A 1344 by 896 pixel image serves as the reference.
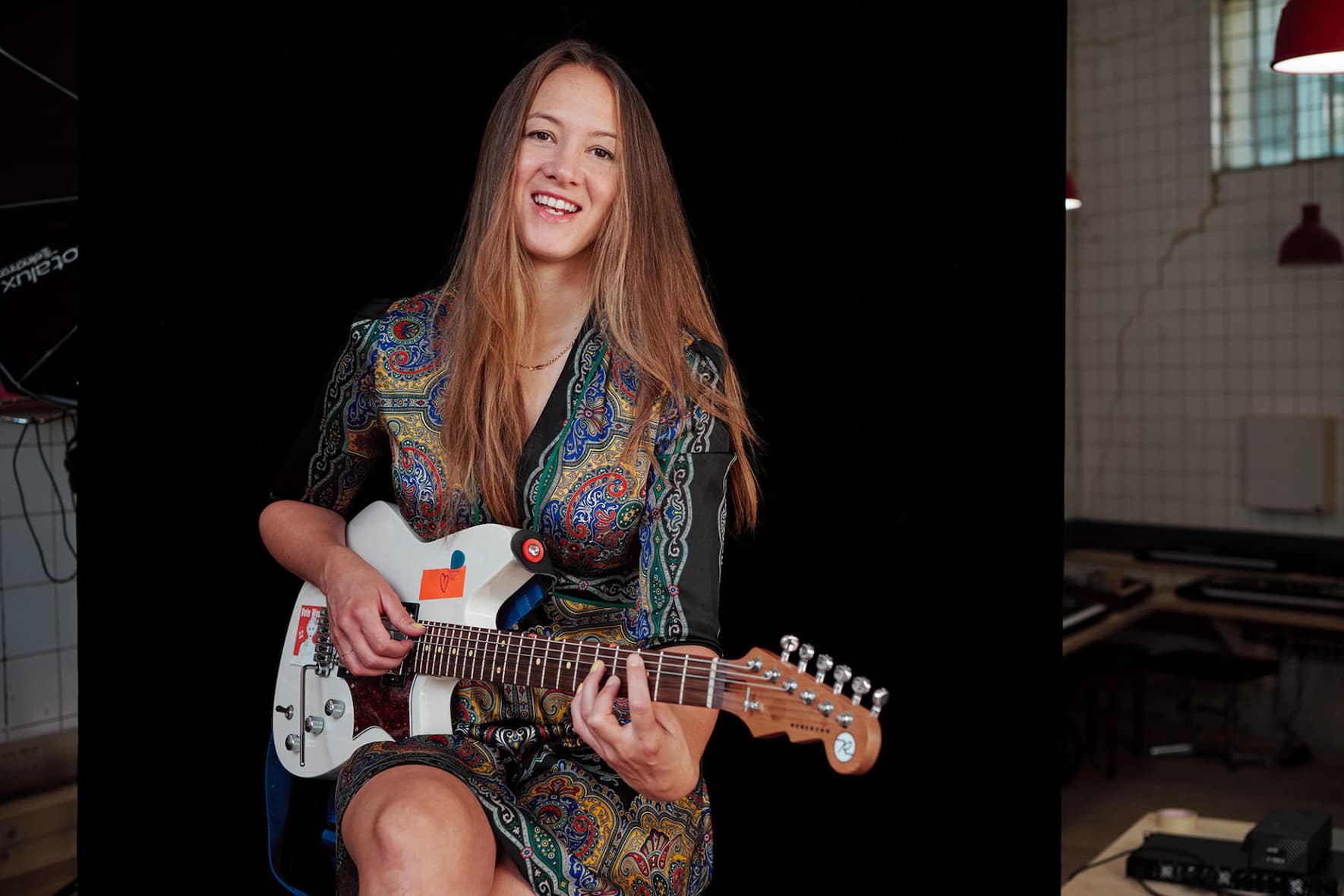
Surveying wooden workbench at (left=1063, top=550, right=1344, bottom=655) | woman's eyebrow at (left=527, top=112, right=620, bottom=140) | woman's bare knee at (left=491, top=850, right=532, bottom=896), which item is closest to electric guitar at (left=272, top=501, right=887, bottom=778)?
woman's bare knee at (left=491, top=850, right=532, bottom=896)

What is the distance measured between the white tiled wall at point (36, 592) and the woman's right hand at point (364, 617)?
1969mm

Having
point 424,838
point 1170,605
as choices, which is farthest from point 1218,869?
point 1170,605

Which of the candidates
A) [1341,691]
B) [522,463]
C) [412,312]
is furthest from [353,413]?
[1341,691]

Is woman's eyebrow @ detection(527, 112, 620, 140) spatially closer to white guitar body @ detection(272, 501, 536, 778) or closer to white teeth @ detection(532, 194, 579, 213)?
Result: white teeth @ detection(532, 194, 579, 213)

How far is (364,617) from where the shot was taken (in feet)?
5.46

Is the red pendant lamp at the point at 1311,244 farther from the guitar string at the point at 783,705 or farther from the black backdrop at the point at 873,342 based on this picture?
the guitar string at the point at 783,705

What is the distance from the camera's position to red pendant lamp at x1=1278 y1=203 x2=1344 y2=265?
442 centimetres

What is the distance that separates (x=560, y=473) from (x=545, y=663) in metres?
0.25

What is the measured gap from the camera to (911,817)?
1593 mm

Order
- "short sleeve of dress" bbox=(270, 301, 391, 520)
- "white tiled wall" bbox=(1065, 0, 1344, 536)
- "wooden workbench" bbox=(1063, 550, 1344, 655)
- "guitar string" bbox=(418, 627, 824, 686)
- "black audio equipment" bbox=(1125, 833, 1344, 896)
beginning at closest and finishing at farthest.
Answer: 1. "guitar string" bbox=(418, 627, 824, 686)
2. "short sleeve of dress" bbox=(270, 301, 391, 520)
3. "black audio equipment" bbox=(1125, 833, 1344, 896)
4. "wooden workbench" bbox=(1063, 550, 1344, 655)
5. "white tiled wall" bbox=(1065, 0, 1344, 536)

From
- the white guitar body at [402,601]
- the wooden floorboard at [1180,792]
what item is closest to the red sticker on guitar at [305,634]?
the white guitar body at [402,601]

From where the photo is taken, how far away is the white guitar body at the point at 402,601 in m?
1.58

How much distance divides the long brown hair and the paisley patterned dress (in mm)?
23

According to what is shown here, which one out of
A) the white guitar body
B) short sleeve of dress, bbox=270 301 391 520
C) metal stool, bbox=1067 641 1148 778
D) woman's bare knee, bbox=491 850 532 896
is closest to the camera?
woman's bare knee, bbox=491 850 532 896
